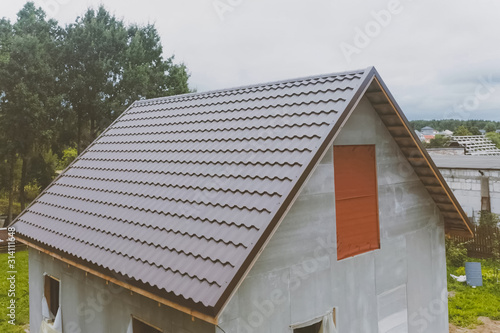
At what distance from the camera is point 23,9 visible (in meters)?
37.8

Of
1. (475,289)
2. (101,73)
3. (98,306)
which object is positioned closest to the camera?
(98,306)

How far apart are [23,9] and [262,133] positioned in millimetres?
39918

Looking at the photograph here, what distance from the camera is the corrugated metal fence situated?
20.3m

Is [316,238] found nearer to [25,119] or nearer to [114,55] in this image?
[25,119]

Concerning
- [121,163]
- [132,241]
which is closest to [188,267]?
[132,241]

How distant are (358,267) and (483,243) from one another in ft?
Answer: 55.5

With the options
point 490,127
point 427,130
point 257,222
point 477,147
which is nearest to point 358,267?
point 257,222

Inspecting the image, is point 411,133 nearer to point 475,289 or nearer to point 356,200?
point 356,200

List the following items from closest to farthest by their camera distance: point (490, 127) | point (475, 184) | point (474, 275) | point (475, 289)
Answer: point (475, 289), point (474, 275), point (475, 184), point (490, 127)

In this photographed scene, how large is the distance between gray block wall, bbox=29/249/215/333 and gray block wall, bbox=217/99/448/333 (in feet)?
3.28

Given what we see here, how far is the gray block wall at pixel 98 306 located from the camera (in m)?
5.81

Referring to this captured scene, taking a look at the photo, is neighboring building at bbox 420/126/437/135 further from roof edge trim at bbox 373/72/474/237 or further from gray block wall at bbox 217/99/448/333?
gray block wall at bbox 217/99/448/333

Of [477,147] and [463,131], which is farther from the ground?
[463,131]

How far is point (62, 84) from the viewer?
28609mm
